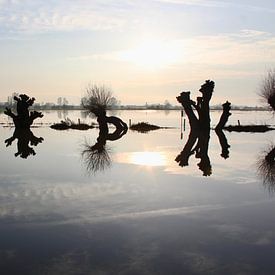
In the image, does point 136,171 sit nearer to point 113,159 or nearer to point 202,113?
point 113,159

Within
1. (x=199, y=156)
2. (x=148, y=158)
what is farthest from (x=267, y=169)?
(x=148, y=158)

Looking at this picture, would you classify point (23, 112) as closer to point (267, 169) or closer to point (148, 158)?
point (148, 158)

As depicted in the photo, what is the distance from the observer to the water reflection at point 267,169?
15.8 m

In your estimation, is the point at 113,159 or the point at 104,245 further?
the point at 113,159

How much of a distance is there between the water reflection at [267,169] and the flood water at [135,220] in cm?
24

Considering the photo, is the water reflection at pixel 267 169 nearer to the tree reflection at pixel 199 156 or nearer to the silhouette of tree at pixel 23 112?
the tree reflection at pixel 199 156

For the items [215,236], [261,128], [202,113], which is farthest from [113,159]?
[261,128]

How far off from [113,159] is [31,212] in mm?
11918

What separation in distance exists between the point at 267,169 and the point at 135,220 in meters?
10.6

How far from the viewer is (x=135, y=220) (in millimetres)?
10906

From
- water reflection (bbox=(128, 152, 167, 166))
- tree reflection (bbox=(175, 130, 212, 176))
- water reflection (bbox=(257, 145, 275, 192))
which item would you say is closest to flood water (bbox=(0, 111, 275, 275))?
water reflection (bbox=(257, 145, 275, 192))

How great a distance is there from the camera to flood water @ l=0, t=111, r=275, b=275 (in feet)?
26.0

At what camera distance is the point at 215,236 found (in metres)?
9.64

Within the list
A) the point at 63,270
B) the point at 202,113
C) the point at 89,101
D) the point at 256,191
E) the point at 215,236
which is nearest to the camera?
the point at 63,270
